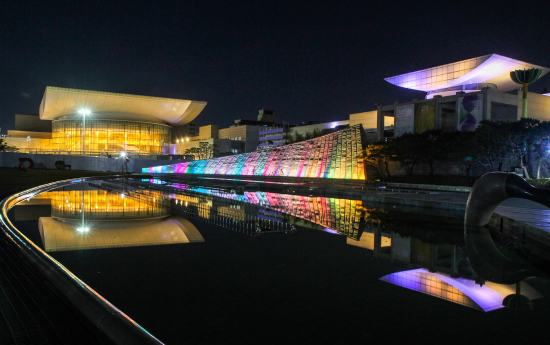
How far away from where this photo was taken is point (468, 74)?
4041 centimetres

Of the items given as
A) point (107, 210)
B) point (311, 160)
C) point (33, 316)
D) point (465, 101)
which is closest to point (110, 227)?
point (107, 210)

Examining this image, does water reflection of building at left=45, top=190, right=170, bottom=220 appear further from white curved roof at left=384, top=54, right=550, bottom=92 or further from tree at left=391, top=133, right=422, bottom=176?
white curved roof at left=384, top=54, right=550, bottom=92

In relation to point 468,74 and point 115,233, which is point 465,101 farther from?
point 115,233

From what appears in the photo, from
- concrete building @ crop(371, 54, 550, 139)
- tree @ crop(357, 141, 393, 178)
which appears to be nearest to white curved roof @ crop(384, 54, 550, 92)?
concrete building @ crop(371, 54, 550, 139)

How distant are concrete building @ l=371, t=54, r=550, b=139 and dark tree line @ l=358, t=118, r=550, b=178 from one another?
A: 6.07 meters

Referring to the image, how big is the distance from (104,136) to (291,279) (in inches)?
2471

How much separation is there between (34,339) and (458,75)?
45.6 m

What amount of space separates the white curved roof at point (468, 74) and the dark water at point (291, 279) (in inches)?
1404

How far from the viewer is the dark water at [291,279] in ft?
12.0

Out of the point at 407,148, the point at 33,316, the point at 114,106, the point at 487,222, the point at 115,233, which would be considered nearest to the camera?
the point at 33,316

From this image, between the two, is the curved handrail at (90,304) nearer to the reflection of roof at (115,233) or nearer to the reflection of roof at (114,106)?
the reflection of roof at (115,233)

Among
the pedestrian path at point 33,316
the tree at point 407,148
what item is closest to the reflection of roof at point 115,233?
the pedestrian path at point 33,316

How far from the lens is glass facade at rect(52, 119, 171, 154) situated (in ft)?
200

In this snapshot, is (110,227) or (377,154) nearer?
(110,227)
